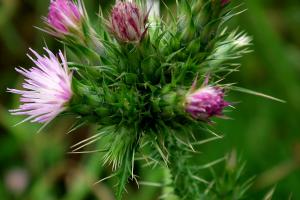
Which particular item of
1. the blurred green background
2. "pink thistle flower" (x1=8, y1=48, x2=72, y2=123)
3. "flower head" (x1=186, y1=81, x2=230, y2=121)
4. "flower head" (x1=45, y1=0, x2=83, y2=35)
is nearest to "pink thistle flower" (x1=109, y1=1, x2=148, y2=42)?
"flower head" (x1=45, y1=0, x2=83, y2=35)

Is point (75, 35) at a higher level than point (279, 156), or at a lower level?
higher

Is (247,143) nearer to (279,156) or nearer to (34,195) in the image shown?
(279,156)

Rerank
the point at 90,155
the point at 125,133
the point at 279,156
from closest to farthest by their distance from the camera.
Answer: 1. the point at 125,133
2. the point at 279,156
3. the point at 90,155

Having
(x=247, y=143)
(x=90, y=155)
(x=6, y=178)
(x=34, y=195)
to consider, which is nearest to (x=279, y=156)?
(x=247, y=143)

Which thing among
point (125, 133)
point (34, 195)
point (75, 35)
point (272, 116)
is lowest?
point (34, 195)

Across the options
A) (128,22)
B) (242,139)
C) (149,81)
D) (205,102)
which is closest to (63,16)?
(128,22)

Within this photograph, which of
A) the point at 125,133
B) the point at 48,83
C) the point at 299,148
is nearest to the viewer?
the point at 48,83

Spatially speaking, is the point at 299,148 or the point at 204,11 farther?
the point at 299,148
